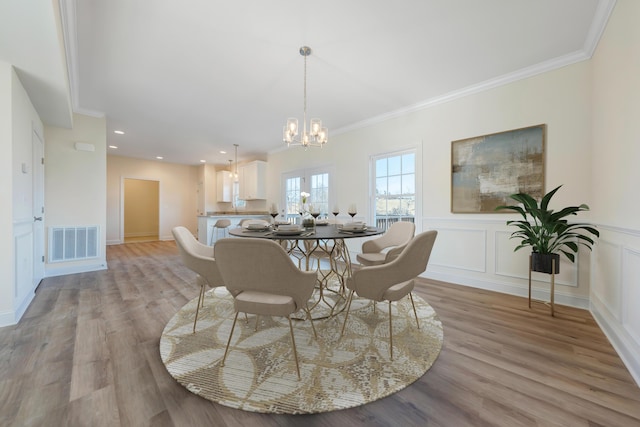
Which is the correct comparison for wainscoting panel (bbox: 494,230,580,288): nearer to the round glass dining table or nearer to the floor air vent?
the round glass dining table

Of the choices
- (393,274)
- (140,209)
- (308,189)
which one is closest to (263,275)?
(393,274)

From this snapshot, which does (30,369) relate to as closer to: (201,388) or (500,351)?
(201,388)

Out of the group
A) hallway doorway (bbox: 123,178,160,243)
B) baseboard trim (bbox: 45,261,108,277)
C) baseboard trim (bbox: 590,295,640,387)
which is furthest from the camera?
hallway doorway (bbox: 123,178,160,243)

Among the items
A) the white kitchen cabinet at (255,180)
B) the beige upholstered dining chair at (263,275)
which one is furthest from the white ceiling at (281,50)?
the white kitchen cabinet at (255,180)

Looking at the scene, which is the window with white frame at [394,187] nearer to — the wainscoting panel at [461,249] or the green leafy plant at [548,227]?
the wainscoting panel at [461,249]

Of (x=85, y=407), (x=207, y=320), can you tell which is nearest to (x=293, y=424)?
(x=85, y=407)

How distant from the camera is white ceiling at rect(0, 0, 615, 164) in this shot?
198 centimetres

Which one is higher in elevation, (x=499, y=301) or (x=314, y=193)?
(x=314, y=193)

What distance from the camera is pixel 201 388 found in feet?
4.66

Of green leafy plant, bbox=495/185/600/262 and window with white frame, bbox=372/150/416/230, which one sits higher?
window with white frame, bbox=372/150/416/230

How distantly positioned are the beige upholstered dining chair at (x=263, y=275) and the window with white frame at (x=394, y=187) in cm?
296

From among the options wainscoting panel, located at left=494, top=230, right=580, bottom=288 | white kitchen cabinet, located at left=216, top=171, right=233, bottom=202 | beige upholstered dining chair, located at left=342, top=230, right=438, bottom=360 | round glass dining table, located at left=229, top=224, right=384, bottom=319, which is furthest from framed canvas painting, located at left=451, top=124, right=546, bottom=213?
white kitchen cabinet, located at left=216, top=171, right=233, bottom=202

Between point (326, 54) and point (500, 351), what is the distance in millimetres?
3026

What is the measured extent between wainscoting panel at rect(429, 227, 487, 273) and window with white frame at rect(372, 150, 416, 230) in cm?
60
